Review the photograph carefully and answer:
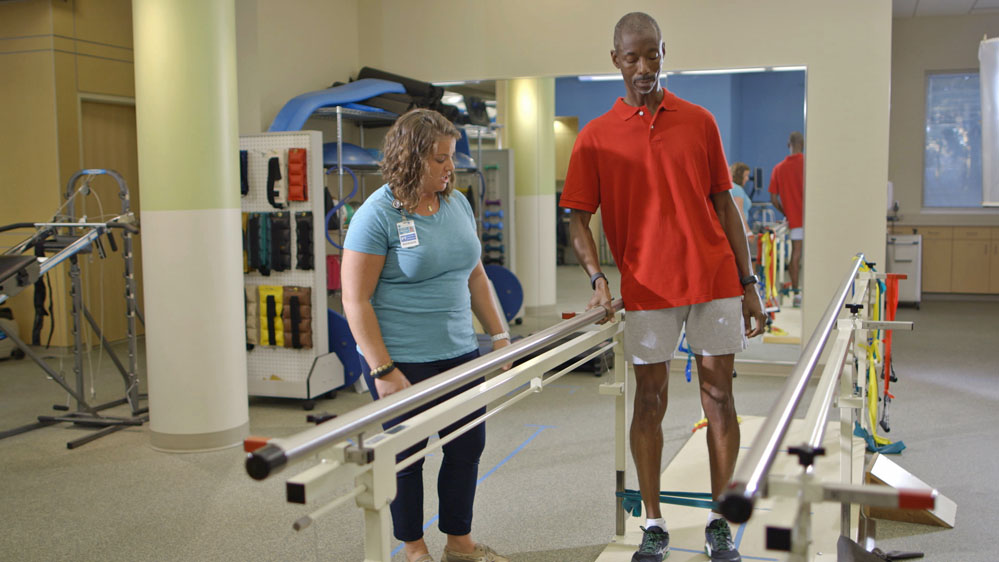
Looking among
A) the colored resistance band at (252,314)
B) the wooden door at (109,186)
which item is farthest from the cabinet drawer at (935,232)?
the wooden door at (109,186)

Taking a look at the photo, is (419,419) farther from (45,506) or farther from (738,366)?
(738,366)

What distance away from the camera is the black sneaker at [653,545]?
270 cm

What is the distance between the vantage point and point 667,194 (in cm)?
254

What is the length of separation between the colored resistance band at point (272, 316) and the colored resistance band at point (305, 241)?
0.23 m

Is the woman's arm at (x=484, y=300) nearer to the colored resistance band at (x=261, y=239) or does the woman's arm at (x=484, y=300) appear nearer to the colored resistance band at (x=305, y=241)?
the colored resistance band at (x=305, y=241)

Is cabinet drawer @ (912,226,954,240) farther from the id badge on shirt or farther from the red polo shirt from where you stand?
the id badge on shirt

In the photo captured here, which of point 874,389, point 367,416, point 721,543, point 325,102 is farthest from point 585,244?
point 325,102

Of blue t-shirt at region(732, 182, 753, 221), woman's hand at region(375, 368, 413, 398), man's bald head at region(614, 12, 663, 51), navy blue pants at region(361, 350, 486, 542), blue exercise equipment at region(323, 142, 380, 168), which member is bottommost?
navy blue pants at region(361, 350, 486, 542)

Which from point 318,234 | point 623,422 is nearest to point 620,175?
point 623,422

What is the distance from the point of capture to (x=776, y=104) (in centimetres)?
607

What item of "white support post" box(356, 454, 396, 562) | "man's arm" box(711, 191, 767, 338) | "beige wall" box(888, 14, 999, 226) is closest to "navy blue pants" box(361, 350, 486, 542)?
"man's arm" box(711, 191, 767, 338)

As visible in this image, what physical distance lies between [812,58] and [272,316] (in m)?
3.96

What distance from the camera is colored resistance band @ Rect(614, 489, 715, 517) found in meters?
2.79

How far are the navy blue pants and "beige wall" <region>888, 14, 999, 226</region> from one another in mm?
9541
